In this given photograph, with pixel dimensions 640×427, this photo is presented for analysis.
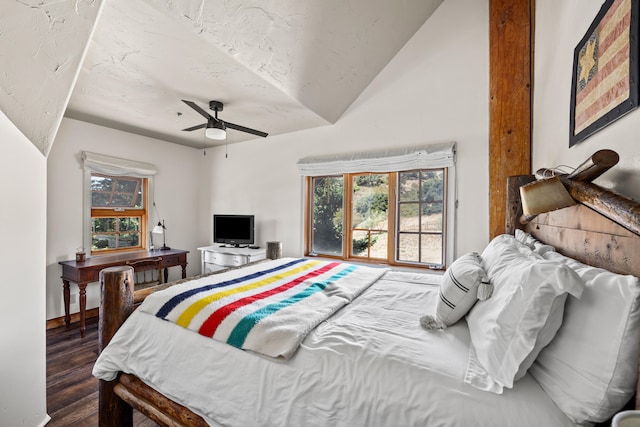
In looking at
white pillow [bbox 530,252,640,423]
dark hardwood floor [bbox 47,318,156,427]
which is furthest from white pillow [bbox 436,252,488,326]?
dark hardwood floor [bbox 47,318,156,427]

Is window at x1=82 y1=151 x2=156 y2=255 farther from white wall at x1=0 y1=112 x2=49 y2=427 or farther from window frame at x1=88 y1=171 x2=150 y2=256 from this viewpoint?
white wall at x1=0 y1=112 x2=49 y2=427

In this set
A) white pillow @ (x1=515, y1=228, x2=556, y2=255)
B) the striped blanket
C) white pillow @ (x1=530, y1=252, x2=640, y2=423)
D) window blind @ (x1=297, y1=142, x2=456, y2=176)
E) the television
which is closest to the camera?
white pillow @ (x1=530, y1=252, x2=640, y2=423)

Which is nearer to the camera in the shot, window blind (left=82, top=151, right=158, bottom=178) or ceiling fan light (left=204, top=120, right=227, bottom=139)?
ceiling fan light (left=204, top=120, right=227, bottom=139)

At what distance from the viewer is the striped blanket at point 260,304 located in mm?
1154

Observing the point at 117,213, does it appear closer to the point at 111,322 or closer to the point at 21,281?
the point at 21,281

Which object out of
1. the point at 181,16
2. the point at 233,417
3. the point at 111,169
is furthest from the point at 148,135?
the point at 233,417

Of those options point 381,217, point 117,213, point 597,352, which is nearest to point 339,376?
point 597,352

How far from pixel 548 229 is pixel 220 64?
250cm

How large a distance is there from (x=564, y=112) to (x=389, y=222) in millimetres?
1898

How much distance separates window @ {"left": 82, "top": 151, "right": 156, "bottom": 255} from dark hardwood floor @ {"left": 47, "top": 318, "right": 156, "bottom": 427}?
45.8 inches

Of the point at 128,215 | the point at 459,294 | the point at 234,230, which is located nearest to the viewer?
the point at 459,294

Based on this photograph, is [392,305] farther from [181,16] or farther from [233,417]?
[181,16]

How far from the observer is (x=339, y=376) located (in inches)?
39.0

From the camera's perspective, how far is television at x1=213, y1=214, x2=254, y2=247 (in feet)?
13.3
